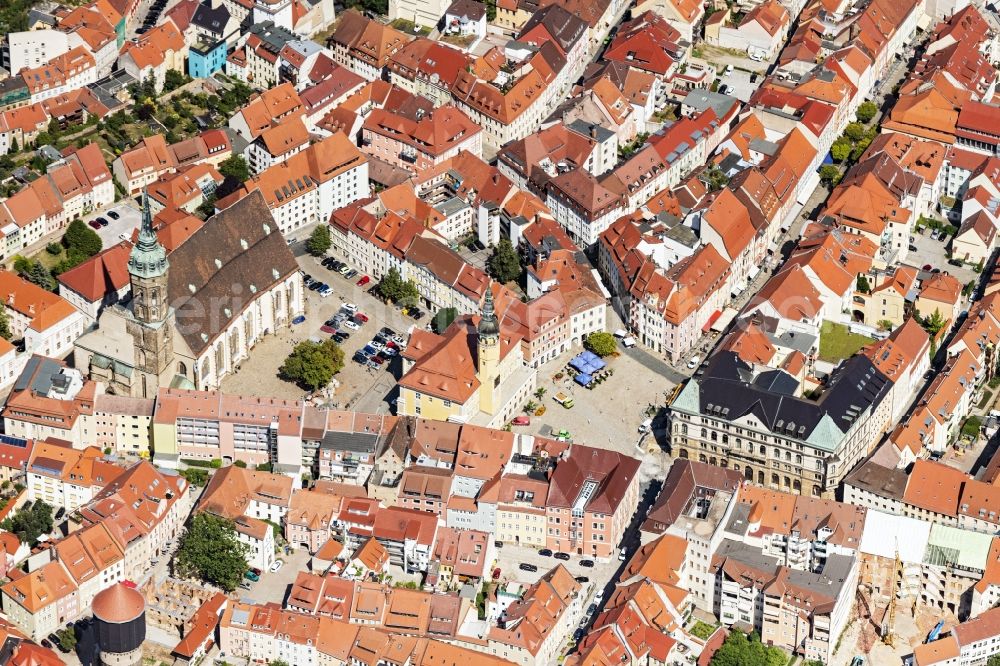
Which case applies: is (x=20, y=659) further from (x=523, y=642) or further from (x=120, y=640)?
(x=523, y=642)

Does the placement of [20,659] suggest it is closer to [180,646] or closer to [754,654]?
[180,646]

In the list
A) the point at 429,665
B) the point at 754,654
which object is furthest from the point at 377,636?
the point at 754,654

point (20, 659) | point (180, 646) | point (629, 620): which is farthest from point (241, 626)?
point (629, 620)

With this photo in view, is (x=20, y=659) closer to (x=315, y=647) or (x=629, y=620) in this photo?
(x=315, y=647)

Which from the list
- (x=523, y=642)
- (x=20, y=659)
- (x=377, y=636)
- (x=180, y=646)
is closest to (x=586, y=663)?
(x=523, y=642)

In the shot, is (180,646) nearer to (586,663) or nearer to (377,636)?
(377,636)
